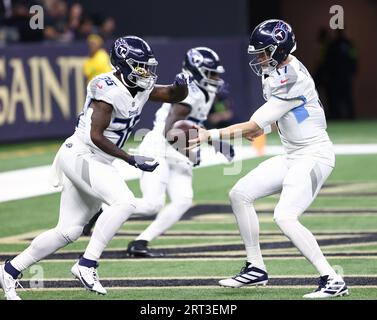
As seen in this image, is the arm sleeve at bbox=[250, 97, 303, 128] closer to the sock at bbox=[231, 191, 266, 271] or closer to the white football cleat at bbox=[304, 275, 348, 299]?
the sock at bbox=[231, 191, 266, 271]

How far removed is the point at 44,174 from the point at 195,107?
604cm

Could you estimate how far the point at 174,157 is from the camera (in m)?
10.0

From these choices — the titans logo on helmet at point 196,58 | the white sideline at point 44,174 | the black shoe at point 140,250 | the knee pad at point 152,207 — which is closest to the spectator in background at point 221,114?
the white sideline at point 44,174

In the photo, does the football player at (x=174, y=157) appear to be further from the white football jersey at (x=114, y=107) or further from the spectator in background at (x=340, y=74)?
the spectator in background at (x=340, y=74)

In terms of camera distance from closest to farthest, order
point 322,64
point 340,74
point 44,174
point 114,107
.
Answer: point 114,107
point 44,174
point 340,74
point 322,64

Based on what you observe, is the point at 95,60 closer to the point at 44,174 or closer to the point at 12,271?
→ the point at 44,174

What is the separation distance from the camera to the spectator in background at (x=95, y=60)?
746 inches

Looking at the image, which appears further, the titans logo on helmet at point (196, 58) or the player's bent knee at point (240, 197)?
the titans logo on helmet at point (196, 58)

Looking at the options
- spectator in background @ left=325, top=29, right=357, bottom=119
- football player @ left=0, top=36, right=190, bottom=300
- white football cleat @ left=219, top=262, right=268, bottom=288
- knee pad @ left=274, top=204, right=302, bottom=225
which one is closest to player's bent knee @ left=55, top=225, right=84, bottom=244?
football player @ left=0, top=36, right=190, bottom=300

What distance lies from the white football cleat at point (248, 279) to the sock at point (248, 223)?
5 centimetres

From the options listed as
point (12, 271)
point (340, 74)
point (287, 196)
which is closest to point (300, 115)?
point (287, 196)

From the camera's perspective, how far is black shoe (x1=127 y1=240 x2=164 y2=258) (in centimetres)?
966

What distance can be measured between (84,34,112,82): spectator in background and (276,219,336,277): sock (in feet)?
38.3
